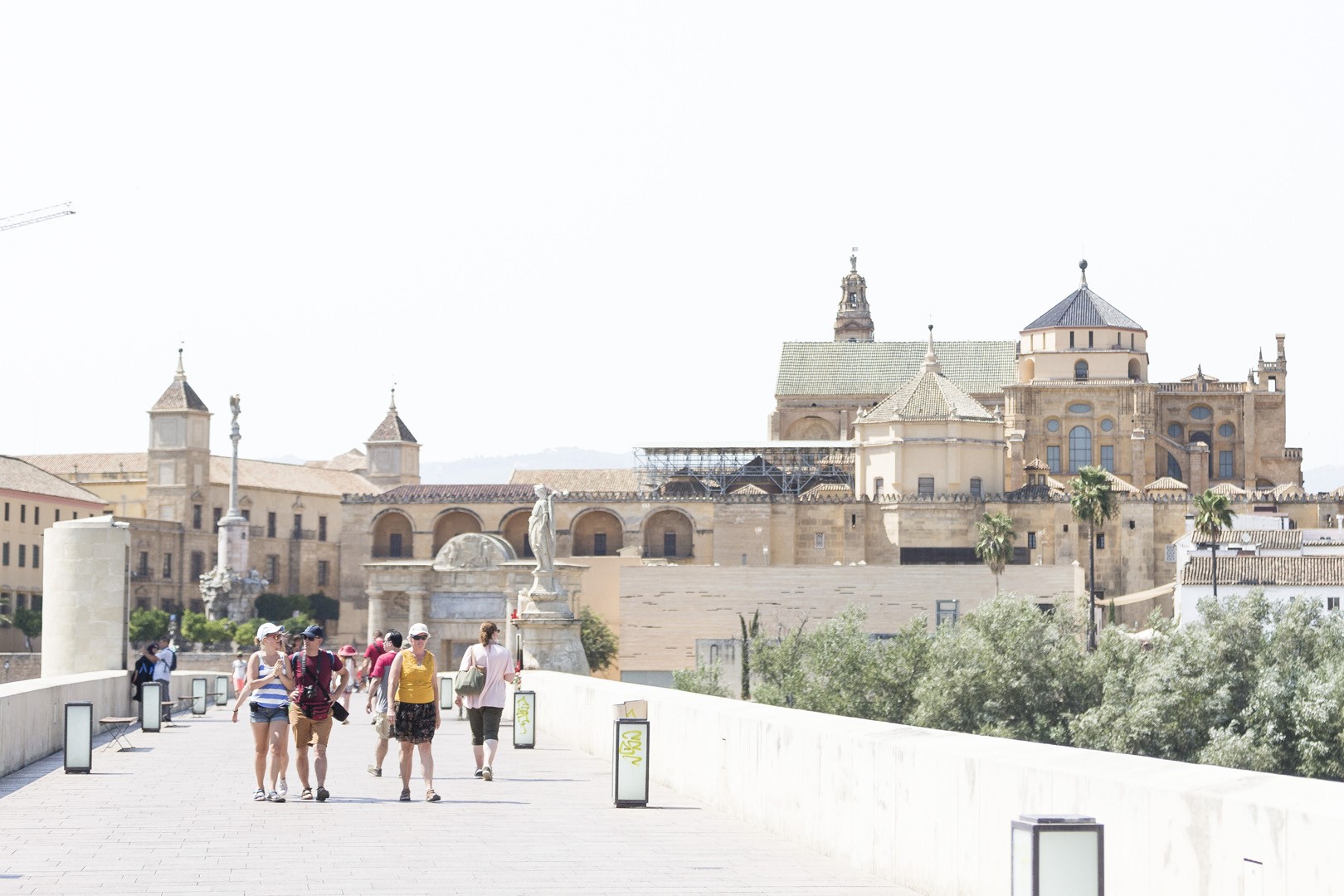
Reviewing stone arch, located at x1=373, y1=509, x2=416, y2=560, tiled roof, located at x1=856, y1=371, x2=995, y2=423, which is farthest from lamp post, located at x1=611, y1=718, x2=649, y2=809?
stone arch, located at x1=373, y1=509, x2=416, y2=560

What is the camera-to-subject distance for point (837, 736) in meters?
10.3

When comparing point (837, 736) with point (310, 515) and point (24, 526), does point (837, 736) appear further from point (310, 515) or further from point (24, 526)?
point (310, 515)

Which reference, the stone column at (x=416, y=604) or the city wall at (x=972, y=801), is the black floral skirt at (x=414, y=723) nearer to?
the city wall at (x=972, y=801)

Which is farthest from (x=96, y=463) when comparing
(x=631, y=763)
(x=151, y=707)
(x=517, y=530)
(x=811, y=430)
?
(x=631, y=763)

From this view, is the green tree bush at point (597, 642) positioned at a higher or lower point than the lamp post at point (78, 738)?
lower

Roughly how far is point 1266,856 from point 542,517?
2830 centimetres

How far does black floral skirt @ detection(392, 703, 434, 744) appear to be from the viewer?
1341 cm

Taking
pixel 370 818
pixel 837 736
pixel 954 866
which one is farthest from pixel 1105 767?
pixel 370 818

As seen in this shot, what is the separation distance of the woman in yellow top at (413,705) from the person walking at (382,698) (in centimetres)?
71

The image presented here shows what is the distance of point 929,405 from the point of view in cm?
7681

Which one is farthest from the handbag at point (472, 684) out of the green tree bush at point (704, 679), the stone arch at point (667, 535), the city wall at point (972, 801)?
the stone arch at point (667, 535)

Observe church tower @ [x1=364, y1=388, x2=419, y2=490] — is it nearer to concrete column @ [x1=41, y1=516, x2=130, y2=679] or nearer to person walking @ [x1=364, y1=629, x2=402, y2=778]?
concrete column @ [x1=41, y1=516, x2=130, y2=679]

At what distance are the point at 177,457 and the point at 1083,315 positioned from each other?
1635 inches

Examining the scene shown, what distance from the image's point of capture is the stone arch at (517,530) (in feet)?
277
